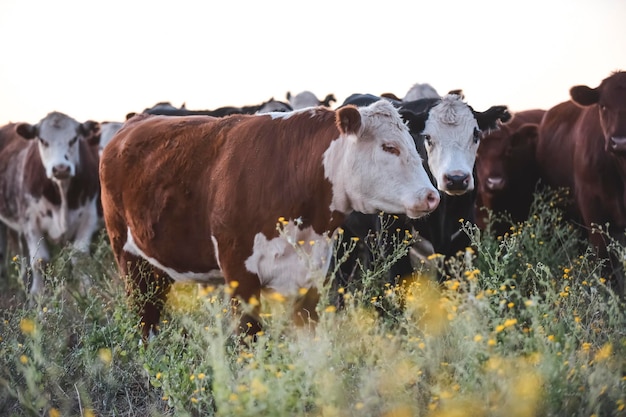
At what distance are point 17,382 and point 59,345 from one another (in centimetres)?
33

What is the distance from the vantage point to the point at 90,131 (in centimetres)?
1057

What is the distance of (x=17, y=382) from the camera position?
5230 mm

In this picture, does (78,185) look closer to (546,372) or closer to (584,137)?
(584,137)

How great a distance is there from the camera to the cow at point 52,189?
973cm

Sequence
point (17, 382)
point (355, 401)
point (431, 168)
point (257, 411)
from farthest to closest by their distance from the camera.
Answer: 1. point (431, 168)
2. point (17, 382)
3. point (355, 401)
4. point (257, 411)

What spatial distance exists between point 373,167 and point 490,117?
2179 mm

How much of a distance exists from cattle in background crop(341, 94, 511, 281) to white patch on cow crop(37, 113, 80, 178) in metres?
3.86

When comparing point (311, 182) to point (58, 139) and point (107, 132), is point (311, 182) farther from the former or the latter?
point (107, 132)

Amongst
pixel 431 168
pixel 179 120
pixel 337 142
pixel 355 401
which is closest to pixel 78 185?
pixel 179 120

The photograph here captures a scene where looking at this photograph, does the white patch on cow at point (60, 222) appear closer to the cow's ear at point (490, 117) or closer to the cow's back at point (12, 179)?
the cow's back at point (12, 179)

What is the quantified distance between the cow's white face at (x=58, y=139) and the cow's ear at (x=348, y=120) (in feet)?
16.4

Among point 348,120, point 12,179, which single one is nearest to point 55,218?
point 12,179

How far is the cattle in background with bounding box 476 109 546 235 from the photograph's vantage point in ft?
30.0

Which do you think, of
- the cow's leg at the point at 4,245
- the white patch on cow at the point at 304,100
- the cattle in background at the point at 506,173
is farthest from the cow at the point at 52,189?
the cattle in background at the point at 506,173
